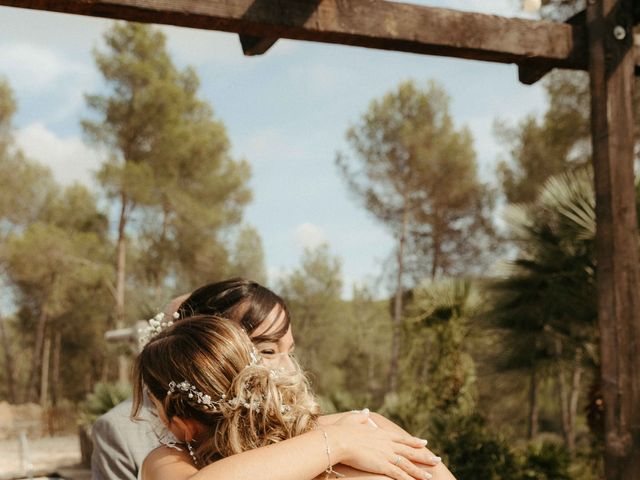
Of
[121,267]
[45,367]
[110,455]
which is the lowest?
[45,367]

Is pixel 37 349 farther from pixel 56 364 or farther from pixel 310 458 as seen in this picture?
pixel 310 458

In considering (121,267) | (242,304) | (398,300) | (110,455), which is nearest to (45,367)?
(121,267)

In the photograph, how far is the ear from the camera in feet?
4.82

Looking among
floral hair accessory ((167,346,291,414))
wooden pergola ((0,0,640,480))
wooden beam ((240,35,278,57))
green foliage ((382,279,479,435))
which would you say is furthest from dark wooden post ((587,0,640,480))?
green foliage ((382,279,479,435))

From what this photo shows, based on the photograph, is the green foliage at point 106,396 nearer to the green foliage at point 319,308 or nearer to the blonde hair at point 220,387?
the blonde hair at point 220,387

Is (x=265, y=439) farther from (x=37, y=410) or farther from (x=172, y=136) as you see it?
(x=172, y=136)

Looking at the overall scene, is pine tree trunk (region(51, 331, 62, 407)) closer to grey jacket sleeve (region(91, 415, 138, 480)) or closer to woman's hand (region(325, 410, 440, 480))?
grey jacket sleeve (region(91, 415, 138, 480))

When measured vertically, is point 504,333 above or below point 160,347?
below

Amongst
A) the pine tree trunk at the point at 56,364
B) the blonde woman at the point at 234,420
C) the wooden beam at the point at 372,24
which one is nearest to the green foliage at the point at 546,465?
the wooden beam at the point at 372,24

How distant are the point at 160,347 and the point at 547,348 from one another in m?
7.67

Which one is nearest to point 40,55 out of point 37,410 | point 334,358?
point 334,358

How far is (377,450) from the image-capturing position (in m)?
1.42

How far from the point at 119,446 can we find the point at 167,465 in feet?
3.52

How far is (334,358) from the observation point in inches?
1137
